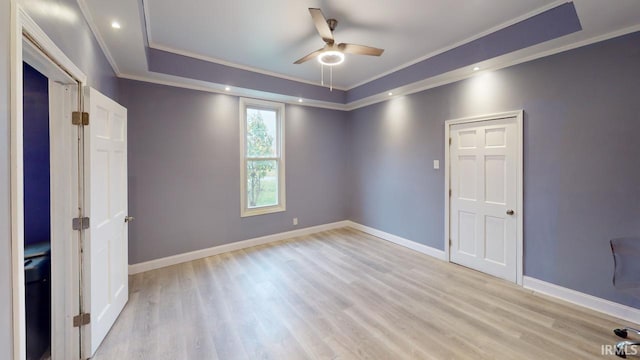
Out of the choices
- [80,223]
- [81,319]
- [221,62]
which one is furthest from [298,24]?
[81,319]

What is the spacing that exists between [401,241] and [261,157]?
113 inches

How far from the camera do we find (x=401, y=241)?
179 inches

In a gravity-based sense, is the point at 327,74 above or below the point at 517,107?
above

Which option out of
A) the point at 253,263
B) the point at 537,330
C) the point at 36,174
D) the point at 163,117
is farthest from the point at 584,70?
the point at 36,174

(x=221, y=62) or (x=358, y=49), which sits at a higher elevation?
(x=221, y=62)

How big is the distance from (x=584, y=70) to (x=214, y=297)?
4.46 m

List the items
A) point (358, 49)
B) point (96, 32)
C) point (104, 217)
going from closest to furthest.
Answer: point (104, 217)
point (96, 32)
point (358, 49)

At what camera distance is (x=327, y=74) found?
14.4ft

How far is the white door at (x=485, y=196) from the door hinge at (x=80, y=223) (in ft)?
13.4

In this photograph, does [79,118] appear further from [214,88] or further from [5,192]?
[214,88]

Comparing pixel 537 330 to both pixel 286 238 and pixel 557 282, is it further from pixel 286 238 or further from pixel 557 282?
pixel 286 238

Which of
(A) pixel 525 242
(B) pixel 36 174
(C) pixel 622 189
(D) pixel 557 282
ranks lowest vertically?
(D) pixel 557 282

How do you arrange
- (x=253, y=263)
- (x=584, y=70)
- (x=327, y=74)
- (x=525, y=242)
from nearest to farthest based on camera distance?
(x=584, y=70), (x=525, y=242), (x=253, y=263), (x=327, y=74)

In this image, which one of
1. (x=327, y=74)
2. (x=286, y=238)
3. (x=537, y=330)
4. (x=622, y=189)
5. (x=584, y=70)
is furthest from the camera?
(x=286, y=238)
